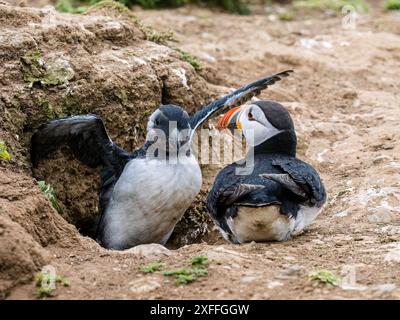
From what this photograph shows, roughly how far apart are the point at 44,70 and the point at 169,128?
141 cm

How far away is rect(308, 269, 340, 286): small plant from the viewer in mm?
4812

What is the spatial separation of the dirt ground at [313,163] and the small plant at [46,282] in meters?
0.06

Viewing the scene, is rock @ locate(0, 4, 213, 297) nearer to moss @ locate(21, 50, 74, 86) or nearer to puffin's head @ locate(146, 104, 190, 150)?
moss @ locate(21, 50, 74, 86)

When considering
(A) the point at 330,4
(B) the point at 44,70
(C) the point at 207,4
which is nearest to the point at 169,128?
(B) the point at 44,70

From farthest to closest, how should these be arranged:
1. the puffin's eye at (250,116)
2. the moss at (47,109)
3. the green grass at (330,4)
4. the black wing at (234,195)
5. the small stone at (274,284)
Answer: the green grass at (330,4), the moss at (47,109), the puffin's eye at (250,116), the black wing at (234,195), the small stone at (274,284)

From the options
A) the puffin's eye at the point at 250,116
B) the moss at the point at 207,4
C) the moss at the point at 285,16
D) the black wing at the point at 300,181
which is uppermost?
the moss at the point at 207,4

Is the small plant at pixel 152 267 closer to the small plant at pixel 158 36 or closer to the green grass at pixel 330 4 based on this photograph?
the small plant at pixel 158 36

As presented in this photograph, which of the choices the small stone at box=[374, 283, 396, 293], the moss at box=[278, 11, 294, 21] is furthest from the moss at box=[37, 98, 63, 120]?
the moss at box=[278, 11, 294, 21]

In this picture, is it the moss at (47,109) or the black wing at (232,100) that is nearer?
the moss at (47,109)

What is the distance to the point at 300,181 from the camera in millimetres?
6148

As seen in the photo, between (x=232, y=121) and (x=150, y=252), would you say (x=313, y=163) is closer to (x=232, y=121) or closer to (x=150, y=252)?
(x=232, y=121)

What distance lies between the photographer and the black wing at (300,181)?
20.0ft

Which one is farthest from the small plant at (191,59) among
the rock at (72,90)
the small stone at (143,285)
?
the small stone at (143,285)
